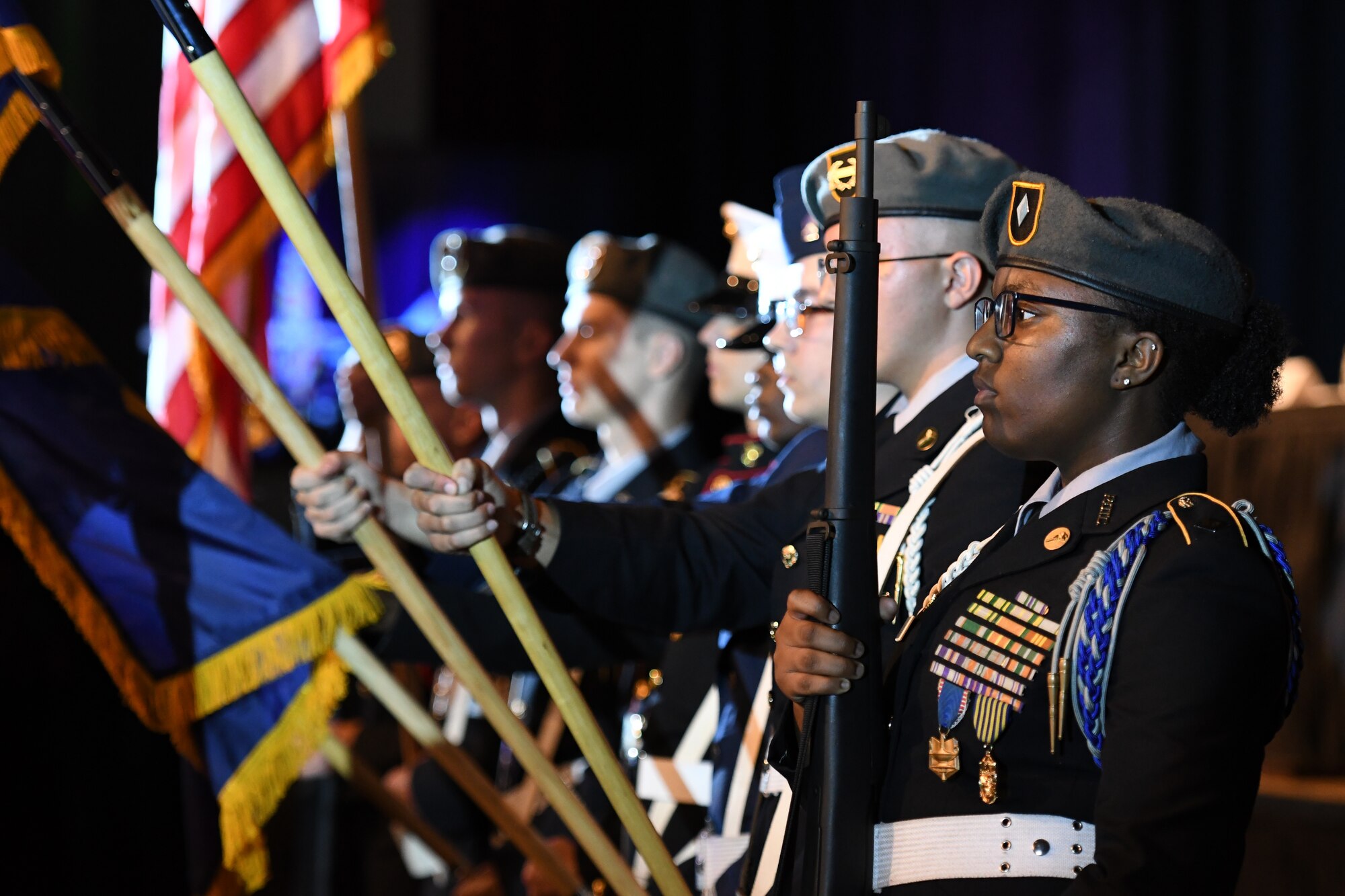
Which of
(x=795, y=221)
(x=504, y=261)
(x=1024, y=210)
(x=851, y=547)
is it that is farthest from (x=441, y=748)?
(x=504, y=261)

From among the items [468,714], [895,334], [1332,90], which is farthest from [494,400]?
[1332,90]

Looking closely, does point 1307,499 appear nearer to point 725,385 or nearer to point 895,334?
point 725,385

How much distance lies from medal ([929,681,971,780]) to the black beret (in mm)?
3538

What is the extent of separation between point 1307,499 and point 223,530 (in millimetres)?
2752

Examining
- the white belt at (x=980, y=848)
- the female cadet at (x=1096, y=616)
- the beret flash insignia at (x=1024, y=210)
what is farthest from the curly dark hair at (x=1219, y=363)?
the white belt at (x=980, y=848)

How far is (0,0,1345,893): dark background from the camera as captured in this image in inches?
146

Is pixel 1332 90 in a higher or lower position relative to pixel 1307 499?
higher

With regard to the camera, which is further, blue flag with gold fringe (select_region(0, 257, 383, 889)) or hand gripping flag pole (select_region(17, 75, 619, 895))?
blue flag with gold fringe (select_region(0, 257, 383, 889))

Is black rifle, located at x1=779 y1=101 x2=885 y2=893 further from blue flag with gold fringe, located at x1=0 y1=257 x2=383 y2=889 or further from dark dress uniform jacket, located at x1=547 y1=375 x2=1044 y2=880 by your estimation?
blue flag with gold fringe, located at x1=0 y1=257 x2=383 y2=889

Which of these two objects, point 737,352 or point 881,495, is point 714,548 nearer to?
point 881,495

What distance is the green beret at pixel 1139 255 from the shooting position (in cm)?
166

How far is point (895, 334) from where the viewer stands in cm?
229

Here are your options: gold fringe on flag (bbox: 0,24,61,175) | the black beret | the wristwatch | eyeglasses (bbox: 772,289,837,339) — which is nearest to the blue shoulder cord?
eyeglasses (bbox: 772,289,837,339)

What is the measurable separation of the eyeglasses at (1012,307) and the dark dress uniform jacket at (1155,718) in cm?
20
